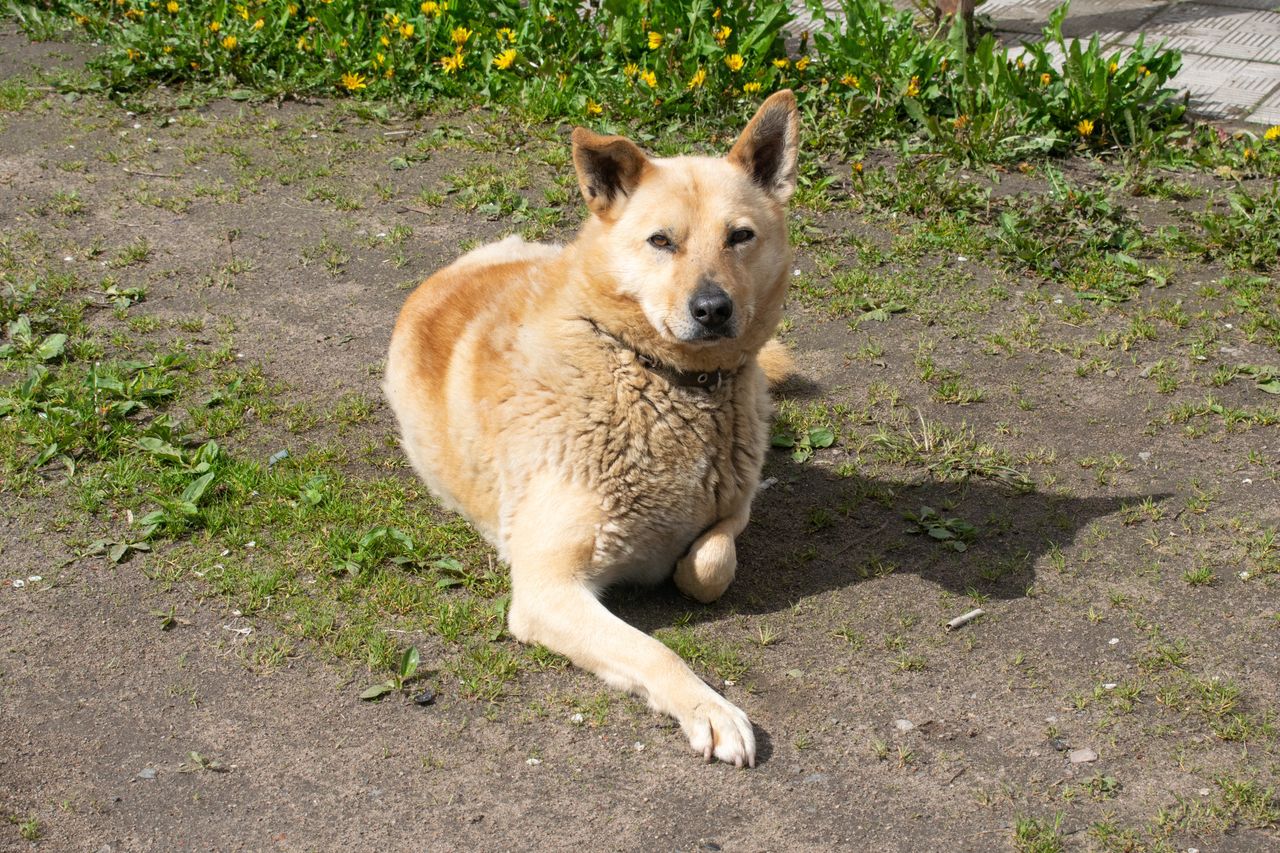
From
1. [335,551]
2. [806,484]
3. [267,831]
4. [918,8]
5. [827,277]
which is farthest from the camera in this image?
[918,8]

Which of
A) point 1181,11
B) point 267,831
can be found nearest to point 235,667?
point 267,831

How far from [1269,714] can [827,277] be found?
3329 mm

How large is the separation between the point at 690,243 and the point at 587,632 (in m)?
1.27

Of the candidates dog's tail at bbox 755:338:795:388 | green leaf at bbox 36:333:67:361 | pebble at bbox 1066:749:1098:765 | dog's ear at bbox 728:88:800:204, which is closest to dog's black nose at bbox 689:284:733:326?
dog's ear at bbox 728:88:800:204

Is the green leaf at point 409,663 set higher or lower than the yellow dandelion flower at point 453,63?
lower

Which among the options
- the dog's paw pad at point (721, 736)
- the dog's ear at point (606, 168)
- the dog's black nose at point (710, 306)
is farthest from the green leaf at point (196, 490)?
the dog's paw pad at point (721, 736)

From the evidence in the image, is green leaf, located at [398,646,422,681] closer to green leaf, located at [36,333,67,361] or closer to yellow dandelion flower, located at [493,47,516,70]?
green leaf, located at [36,333,67,361]

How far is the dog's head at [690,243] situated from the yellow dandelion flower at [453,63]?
4.48 metres

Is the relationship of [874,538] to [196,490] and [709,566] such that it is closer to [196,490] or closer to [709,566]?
[709,566]

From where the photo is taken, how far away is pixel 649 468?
3.99 meters

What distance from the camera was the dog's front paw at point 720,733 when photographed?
339 centimetres

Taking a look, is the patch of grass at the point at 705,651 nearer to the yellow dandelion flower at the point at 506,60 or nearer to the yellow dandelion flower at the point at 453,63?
the yellow dandelion flower at the point at 506,60

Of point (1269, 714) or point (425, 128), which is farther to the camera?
point (425, 128)

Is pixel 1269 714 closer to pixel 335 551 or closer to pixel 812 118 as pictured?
pixel 335 551
